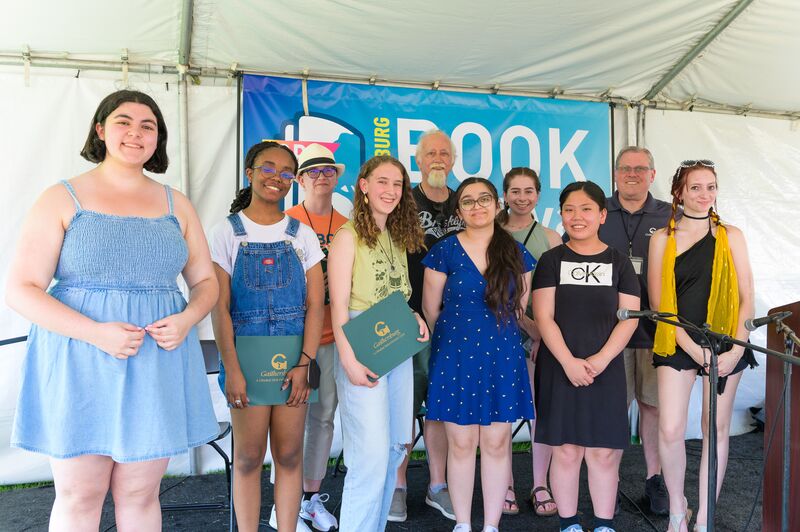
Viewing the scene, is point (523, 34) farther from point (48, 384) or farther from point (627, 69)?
point (48, 384)

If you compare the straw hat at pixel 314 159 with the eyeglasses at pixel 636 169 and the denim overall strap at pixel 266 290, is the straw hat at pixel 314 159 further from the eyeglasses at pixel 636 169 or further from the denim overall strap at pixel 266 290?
the eyeglasses at pixel 636 169

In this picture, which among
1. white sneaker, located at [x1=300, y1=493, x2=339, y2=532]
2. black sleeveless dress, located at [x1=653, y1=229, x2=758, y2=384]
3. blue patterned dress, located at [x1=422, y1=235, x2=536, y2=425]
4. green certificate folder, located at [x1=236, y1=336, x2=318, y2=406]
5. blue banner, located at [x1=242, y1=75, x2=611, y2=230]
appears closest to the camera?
green certificate folder, located at [x1=236, y1=336, x2=318, y2=406]

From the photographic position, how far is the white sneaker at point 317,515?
2928 millimetres

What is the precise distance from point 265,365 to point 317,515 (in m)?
1.09

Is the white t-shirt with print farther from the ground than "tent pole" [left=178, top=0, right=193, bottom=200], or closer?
closer

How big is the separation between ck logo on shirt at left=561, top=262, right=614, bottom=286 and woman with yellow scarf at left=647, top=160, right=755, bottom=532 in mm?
314

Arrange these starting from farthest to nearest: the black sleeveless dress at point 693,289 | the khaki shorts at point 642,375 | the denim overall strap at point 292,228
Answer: the khaki shorts at point 642,375 < the black sleeveless dress at point 693,289 < the denim overall strap at point 292,228

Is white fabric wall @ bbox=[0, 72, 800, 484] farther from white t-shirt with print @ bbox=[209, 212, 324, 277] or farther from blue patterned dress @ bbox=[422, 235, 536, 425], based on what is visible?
blue patterned dress @ bbox=[422, 235, 536, 425]

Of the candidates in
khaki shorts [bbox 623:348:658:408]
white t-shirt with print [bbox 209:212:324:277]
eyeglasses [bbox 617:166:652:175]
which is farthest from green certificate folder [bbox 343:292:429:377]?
eyeglasses [bbox 617:166:652:175]

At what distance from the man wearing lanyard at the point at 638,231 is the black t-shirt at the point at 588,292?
2.61ft

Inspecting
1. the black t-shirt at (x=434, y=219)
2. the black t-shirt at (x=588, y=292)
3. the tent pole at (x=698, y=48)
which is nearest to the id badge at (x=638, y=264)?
the black t-shirt at (x=588, y=292)

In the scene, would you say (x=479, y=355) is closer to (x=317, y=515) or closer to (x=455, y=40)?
(x=317, y=515)

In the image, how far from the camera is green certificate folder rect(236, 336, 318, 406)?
228 centimetres

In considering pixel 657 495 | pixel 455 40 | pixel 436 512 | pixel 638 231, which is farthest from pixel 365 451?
pixel 455 40
